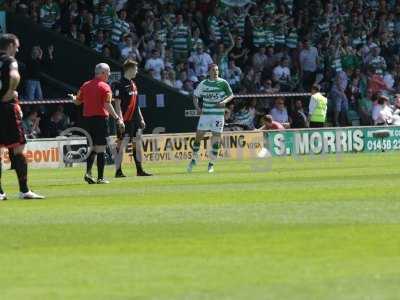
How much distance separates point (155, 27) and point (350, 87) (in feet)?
23.8

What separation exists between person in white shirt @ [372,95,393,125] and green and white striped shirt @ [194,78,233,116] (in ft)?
44.7

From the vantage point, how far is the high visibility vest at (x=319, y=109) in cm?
3756

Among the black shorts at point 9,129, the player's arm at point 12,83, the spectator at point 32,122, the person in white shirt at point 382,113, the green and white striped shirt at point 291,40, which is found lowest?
the person in white shirt at point 382,113

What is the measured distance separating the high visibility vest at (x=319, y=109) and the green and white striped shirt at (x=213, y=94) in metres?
10.0

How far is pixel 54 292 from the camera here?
9.28 meters

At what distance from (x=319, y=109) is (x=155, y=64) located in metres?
4.66

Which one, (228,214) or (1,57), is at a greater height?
(1,57)

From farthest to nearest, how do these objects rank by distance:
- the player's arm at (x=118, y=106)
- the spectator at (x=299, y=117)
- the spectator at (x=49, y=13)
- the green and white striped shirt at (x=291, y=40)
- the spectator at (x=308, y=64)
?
the green and white striped shirt at (x=291, y=40) → the spectator at (x=308, y=64) → the spectator at (x=299, y=117) → the spectator at (x=49, y=13) → the player's arm at (x=118, y=106)

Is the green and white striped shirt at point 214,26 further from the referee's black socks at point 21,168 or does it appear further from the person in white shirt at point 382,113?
the referee's black socks at point 21,168

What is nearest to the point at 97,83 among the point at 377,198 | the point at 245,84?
the point at 377,198

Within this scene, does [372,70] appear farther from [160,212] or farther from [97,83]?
[160,212]

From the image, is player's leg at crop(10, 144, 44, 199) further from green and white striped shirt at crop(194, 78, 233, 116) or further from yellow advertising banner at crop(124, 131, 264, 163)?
yellow advertising banner at crop(124, 131, 264, 163)

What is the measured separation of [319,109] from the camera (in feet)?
124

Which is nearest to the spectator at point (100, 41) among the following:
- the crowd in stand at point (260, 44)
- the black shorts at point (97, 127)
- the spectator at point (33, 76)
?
the crowd in stand at point (260, 44)
